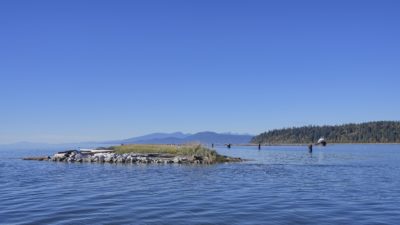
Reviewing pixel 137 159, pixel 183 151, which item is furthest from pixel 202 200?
pixel 183 151

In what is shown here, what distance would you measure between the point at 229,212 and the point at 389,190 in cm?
1702

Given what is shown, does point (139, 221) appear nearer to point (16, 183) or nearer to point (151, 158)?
point (16, 183)

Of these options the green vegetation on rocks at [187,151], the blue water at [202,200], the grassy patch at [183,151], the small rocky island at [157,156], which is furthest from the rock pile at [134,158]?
the blue water at [202,200]

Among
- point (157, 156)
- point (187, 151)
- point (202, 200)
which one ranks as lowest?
point (202, 200)

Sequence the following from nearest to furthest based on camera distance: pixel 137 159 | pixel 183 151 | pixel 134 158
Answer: pixel 137 159, pixel 134 158, pixel 183 151

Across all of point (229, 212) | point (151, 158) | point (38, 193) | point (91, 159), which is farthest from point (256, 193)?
point (91, 159)

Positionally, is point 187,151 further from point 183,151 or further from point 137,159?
point 137,159

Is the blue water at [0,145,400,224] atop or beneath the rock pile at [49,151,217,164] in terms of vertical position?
beneath

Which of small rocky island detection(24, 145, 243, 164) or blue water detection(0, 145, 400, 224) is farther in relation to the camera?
small rocky island detection(24, 145, 243, 164)

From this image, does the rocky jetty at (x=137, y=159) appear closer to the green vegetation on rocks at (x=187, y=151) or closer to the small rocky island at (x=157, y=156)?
the small rocky island at (x=157, y=156)

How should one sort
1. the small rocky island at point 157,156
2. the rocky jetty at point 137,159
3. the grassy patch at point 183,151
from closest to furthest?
the rocky jetty at point 137,159
the small rocky island at point 157,156
the grassy patch at point 183,151

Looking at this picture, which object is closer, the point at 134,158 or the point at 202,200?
the point at 202,200

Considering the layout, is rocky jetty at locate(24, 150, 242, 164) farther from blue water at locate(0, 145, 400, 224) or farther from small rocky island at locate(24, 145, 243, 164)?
blue water at locate(0, 145, 400, 224)

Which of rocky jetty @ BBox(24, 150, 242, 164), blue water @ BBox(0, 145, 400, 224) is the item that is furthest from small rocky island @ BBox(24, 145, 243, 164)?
blue water @ BBox(0, 145, 400, 224)
